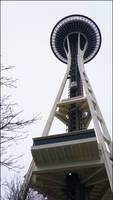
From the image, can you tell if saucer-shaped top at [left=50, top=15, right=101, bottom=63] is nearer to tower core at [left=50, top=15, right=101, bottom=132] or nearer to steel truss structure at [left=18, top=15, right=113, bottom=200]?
tower core at [left=50, top=15, right=101, bottom=132]

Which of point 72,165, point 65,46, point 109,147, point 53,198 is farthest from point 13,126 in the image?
point 65,46

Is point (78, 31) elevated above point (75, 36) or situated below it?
above

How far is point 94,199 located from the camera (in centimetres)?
3006

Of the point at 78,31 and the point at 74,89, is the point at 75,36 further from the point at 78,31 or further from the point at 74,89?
the point at 74,89

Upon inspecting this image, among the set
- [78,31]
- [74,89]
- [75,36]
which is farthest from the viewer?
[75,36]

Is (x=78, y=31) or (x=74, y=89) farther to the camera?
(x=78, y=31)

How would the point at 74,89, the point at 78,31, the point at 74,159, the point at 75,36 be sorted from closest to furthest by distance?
the point at 74,159
the point at 74,89
the point at 78,31
the point at 75,36

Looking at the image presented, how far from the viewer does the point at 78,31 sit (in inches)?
2030

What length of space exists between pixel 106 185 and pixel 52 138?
9233mm

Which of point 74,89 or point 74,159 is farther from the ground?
point 74,89

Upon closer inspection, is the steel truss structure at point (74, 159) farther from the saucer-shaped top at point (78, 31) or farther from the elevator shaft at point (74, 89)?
the saucer-shaped top at point (78, 31)

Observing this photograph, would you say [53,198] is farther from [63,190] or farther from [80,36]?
[80,36]

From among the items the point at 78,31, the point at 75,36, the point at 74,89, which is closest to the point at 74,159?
the point at 74,89

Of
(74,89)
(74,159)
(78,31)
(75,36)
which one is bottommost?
(74,159)
